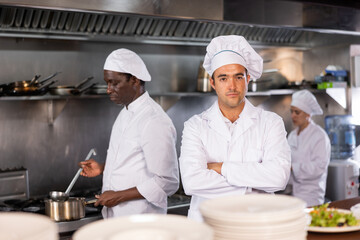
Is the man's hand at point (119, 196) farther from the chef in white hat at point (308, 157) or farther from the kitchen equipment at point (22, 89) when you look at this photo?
the chef in white hat at point (308, 157)

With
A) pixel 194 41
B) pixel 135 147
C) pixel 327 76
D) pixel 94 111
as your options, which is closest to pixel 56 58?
pixel 94 111

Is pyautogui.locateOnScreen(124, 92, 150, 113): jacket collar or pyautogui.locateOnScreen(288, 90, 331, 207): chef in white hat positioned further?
pyautogui.locateOnScreen(288, 90, 331, 207): chef in white hat

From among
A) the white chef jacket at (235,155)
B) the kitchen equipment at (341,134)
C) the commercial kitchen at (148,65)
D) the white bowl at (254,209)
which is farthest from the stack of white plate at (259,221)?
the kitchen equipment at (341,134)

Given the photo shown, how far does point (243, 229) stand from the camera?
1293 mm

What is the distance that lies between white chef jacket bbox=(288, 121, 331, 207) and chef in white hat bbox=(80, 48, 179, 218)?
2174 millimetres

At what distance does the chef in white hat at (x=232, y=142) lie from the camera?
2.36 metres

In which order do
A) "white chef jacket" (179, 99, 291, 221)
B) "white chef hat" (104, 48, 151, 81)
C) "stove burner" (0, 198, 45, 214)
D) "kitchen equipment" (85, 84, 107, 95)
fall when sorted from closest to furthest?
1. "white chef jacket" (179, 99, 291, 221)
2. "white chef hat" (104, 48, 151, 81)
3. "stove burner" (0, 198, 45, 214)
4. "kitchen equipment" (85, 84, 107, 95)

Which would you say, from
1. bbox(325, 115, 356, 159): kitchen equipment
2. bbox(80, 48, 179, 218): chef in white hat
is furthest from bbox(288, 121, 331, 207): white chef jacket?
bbox(80, 48, 179, 218): chef in white hat

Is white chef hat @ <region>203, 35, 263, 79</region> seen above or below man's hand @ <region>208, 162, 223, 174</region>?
above

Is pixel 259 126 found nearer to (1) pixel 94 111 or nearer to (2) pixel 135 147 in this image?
(2) pixel 135 147

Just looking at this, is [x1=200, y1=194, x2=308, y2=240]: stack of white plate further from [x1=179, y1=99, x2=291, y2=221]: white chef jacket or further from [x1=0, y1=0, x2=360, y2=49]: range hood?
[x1=0, y1=0, x2=360, y2=49]: range hood

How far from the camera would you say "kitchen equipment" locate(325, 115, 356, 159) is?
568 cm

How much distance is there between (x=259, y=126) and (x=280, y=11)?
47.8 inches

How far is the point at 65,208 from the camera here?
3049 millimetres
